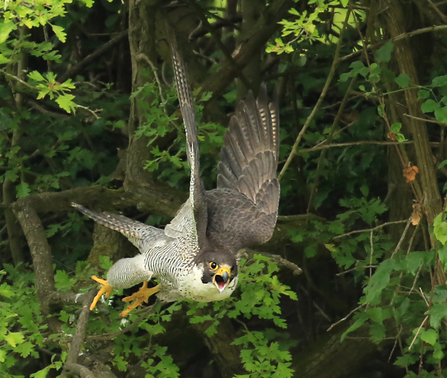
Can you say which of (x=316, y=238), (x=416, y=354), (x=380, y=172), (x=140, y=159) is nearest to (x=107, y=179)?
(x=140, y=159)

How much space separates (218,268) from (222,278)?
49 mm

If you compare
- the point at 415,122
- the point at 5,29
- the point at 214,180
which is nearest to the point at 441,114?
the point at 415,122

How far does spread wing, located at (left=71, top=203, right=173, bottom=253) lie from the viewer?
12.9 feet

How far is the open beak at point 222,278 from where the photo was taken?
11.1 feet

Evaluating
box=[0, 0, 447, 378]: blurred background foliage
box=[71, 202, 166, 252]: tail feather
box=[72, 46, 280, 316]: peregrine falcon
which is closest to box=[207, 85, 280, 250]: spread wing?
box=[72, 46, 280, 316]: peregrine falcon

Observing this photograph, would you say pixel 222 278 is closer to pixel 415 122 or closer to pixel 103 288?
pixel 103 288

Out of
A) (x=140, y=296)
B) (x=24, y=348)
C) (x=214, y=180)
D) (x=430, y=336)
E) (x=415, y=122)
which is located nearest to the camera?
(x=430, y=336)

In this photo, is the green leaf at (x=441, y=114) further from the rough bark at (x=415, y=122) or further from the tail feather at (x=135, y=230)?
the tail feather at (x=135, y=230)

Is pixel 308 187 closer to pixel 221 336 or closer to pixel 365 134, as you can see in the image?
pixel 365 134

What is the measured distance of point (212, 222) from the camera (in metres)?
3.86

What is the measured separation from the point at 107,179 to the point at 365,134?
1873 millimetres

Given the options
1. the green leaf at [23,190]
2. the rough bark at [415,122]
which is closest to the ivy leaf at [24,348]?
the green leaf at [23,190]

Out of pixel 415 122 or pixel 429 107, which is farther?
pixel 415 122

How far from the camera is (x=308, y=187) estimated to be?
550 centimetres
